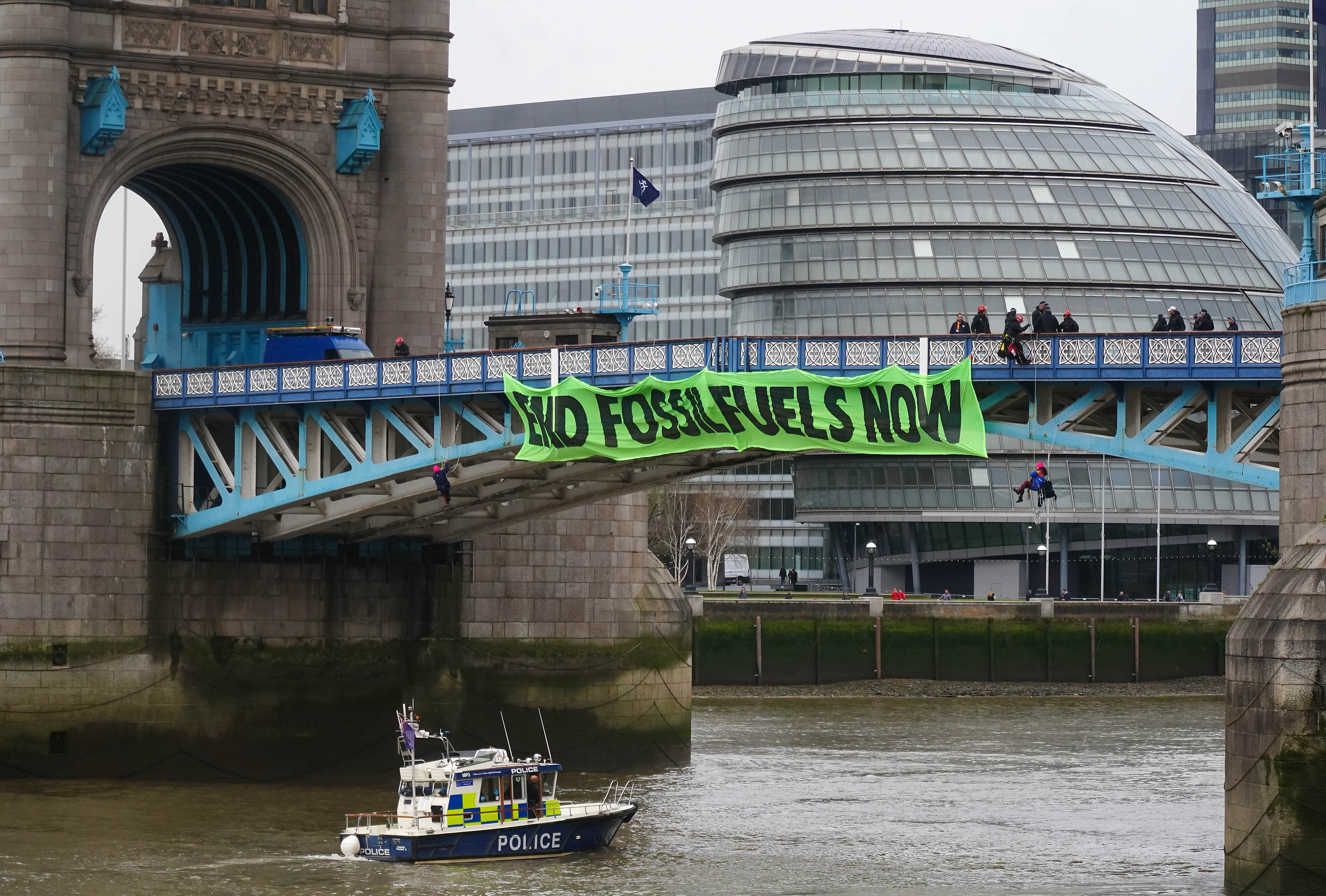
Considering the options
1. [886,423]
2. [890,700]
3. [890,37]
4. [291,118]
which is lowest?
[890,700]

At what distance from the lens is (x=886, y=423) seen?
4712 cm

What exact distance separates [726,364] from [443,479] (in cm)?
785

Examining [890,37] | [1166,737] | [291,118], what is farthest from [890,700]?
[890,37]

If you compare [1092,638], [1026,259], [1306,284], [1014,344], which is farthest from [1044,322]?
[1026,259]

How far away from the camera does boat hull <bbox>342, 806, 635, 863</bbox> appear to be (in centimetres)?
4794

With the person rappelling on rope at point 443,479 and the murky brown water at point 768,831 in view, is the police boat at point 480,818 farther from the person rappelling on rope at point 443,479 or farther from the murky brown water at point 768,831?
the person rappelling on rope at point 443,479

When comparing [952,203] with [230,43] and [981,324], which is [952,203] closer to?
[230,43]

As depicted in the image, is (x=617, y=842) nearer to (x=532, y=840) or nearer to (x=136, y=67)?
(x=532, y=840)

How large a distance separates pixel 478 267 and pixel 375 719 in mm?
113871

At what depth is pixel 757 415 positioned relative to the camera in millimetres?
48000

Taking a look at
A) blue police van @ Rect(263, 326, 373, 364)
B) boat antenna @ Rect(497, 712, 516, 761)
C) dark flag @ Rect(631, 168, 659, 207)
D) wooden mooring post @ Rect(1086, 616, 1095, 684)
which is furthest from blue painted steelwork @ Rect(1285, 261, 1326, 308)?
wooden mooring post @ Rect(1086, 616, 1095, 684)

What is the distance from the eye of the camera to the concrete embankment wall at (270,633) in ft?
185

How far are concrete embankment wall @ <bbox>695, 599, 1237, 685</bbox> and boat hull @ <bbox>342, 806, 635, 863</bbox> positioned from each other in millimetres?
42438

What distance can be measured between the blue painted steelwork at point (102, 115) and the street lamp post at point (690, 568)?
70328mm
